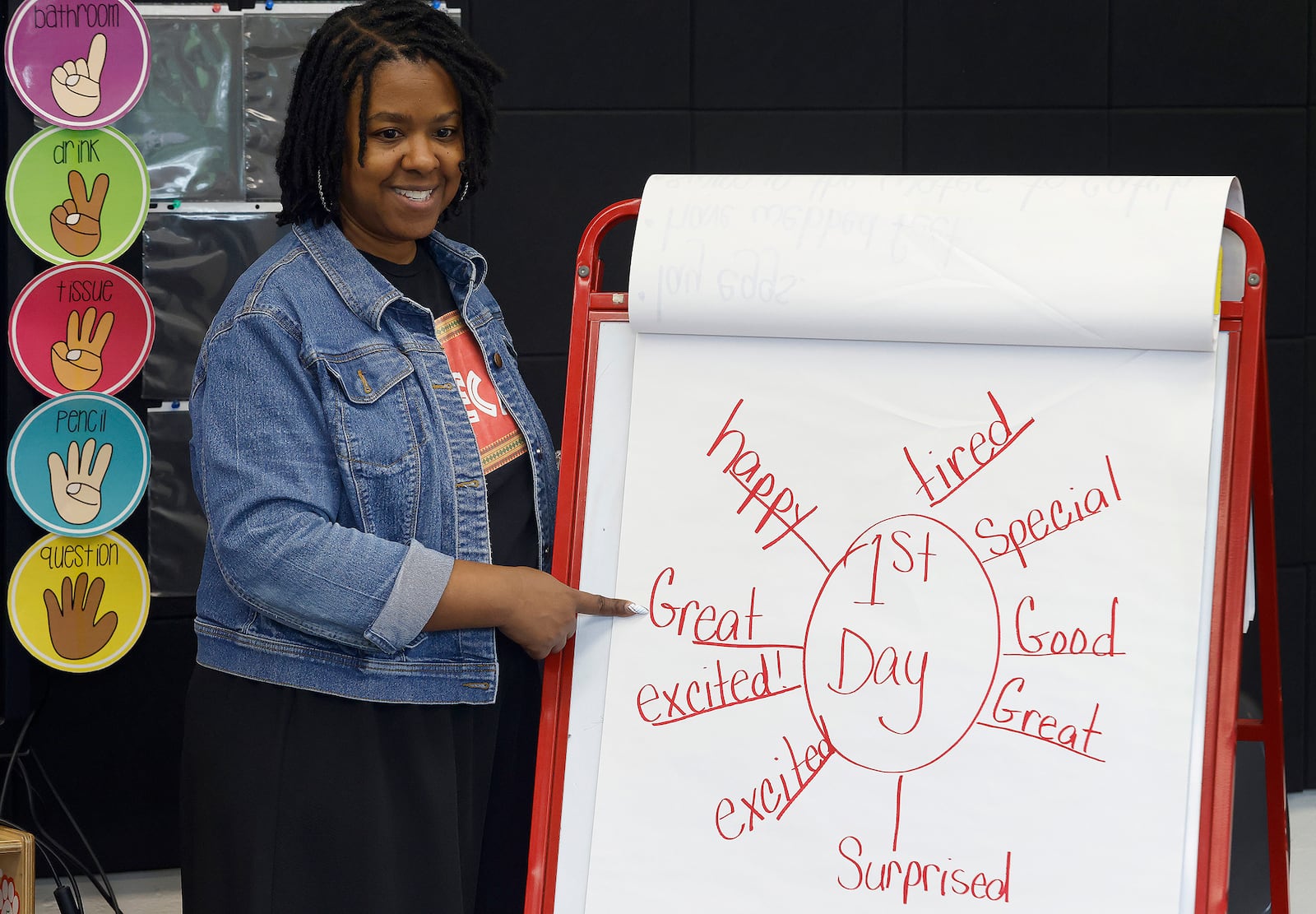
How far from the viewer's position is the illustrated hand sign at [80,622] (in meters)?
2.30

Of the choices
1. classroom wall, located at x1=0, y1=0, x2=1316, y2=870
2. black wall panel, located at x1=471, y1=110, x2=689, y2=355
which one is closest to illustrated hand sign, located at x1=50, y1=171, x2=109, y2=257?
classroom wall, located at x1=0, y1=0, x2=1316, y2=870

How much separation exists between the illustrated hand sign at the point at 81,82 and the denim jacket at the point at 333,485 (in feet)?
3.49

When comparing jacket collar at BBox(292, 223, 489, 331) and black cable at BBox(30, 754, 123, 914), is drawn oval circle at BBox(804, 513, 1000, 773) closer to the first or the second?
jacket collar at BBox(292, 223, 489, 331)

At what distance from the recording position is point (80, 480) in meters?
2.27

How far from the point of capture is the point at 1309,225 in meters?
2.92

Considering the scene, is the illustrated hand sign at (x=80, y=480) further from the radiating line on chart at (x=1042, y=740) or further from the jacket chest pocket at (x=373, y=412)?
the radiating line on chart at (x=1042, y=740)

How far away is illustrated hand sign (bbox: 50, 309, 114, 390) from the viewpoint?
2.26 m

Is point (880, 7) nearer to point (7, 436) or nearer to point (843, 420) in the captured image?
point (843, 420)

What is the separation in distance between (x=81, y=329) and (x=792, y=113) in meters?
1.52

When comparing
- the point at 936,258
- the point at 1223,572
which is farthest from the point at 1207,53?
the point at 1223,572

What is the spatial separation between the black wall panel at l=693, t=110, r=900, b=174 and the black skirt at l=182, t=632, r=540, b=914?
175cm

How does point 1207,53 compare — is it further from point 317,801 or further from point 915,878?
point 317,801

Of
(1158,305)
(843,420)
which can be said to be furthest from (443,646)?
(1158,305)

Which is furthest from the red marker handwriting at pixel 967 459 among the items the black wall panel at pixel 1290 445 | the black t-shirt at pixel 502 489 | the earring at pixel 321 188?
the black wall panel at pixel 1290 445
